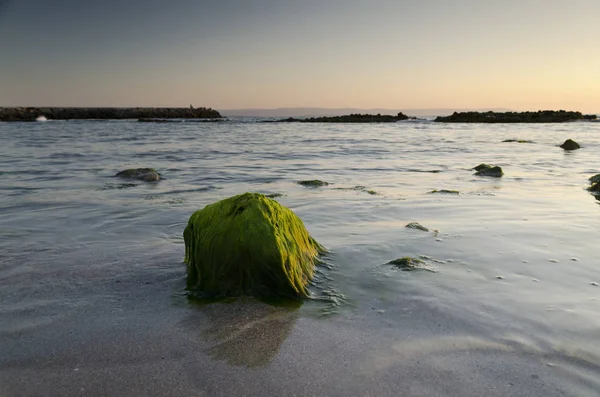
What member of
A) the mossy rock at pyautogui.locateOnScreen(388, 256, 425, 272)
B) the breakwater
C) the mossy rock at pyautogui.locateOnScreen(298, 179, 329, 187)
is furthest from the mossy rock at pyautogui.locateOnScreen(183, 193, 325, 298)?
the breakwater

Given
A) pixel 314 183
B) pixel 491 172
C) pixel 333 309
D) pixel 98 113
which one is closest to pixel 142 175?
pixel 314 183

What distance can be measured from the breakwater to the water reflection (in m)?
71.3

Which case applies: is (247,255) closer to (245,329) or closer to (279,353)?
(245,329)

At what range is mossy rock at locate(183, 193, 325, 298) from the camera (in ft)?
12.2

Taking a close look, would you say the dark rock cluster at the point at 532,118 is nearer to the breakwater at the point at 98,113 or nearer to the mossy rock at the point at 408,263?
the breakwater at the point at 98,113

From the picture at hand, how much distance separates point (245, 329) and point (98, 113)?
89556 mm

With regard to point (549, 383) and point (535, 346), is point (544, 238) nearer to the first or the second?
point (535, 346)

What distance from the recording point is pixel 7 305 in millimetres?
3465

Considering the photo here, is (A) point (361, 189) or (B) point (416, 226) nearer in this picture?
(B) point (416, 226)

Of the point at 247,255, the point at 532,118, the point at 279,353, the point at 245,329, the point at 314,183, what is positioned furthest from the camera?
the point at 532,118

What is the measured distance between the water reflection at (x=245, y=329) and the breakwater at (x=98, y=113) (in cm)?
7131

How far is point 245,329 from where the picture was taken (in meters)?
3.12

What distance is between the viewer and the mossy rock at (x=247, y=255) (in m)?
3.71

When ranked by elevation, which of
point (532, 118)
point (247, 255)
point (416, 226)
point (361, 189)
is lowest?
point (361, 189)
